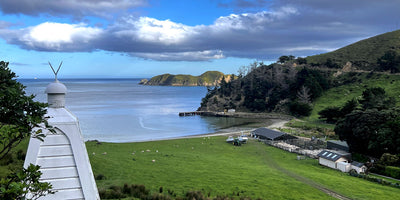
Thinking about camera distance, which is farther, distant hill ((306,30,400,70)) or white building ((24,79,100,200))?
distant hill ((306,30,400,70))

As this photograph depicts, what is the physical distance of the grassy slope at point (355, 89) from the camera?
83.6m

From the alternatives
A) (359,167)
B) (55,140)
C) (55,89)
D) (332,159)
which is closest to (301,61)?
(332,159)

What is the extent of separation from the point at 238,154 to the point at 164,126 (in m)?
41.7

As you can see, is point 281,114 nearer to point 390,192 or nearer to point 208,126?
point 208,126

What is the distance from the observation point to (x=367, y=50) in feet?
419

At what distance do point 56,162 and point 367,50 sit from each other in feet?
483

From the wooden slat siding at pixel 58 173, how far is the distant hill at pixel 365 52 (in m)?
124

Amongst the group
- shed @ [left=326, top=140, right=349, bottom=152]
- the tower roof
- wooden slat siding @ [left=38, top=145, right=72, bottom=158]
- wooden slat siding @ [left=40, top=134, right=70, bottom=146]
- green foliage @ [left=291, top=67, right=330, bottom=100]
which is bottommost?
shed @ [left=326, top=140, right=349, bottom=152]

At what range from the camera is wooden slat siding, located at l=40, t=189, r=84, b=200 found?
786 cm

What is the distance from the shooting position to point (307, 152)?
38.4 meters

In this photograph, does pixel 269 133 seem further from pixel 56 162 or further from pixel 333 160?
pixel 56 162

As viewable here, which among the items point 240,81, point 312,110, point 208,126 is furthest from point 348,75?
point 208,126

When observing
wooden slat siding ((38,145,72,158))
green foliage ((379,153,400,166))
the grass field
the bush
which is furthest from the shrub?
green foliage ((379,153,400,166))

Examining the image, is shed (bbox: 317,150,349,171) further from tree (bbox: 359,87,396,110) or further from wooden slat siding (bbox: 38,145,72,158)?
tree (bbox: 359,87,396,110)
